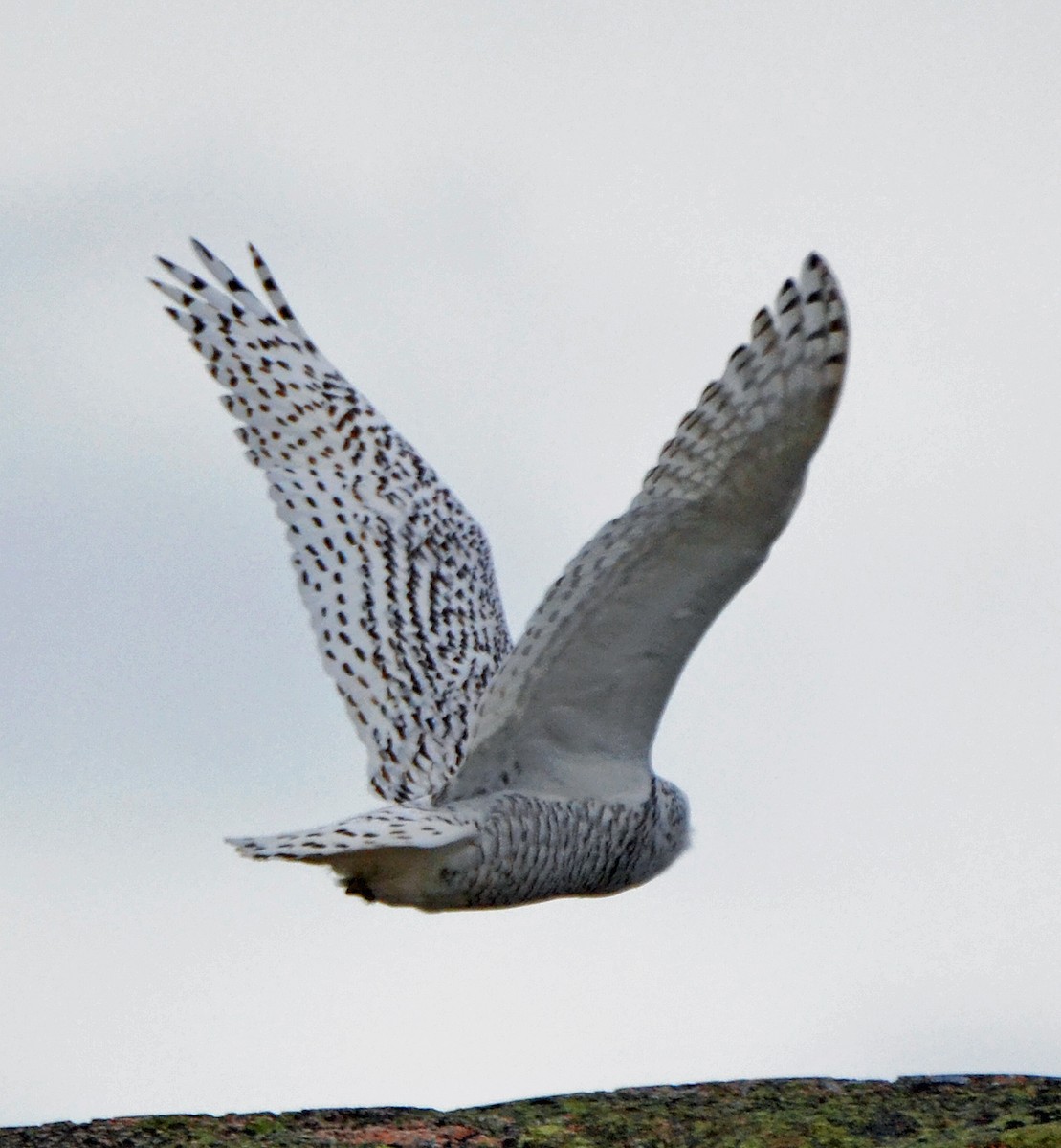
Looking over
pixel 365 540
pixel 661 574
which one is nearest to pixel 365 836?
pixel 661 574

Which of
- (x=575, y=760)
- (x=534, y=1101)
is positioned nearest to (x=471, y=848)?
(x=575, y=760)

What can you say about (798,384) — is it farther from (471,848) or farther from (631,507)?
(471,848)

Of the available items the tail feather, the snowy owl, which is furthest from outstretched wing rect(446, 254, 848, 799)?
the tail feather

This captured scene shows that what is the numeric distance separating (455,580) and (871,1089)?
331 centimetres

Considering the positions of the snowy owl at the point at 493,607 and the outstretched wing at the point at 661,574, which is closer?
the outstretched wing at the point at 661,574

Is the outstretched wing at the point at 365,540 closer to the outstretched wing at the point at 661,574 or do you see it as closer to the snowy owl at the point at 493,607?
the snowy owl at the point at 493,607

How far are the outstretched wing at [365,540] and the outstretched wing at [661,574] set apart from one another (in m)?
0.58

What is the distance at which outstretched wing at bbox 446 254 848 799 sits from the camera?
5758 mm

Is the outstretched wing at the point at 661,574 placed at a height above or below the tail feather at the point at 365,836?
above

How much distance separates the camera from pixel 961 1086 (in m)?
5.77

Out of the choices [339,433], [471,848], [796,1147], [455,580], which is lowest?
[796,1147]

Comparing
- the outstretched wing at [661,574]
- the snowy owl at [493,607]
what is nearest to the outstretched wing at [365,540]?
the snowy owl at [493,607]

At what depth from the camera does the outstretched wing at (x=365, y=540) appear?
7.73 metres

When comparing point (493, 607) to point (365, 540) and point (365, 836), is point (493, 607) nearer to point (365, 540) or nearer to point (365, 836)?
point (365, 540)
